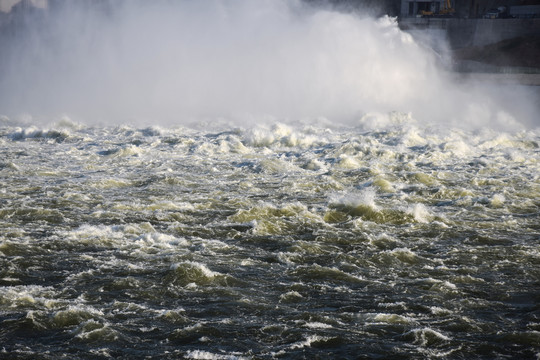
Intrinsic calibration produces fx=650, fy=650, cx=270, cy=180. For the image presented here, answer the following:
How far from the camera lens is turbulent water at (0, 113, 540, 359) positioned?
21.6 feet

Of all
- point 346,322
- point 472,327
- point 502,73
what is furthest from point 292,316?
point 502,73

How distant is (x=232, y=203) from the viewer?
39.8 ft

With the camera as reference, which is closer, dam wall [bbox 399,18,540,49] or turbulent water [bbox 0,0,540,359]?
turbulent water [bbox 0,0,540,359]

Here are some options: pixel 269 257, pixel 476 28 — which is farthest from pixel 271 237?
pixel 476 28

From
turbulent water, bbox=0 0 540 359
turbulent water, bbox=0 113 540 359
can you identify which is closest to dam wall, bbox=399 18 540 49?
turbulent water, bbox=0 0 540 359

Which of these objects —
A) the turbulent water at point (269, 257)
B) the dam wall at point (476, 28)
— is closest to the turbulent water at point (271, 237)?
the turbulent water at point (269, 257)

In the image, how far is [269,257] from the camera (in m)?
A: 9.09

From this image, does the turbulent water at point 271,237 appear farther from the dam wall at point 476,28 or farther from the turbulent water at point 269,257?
the dam wall at point 476,28

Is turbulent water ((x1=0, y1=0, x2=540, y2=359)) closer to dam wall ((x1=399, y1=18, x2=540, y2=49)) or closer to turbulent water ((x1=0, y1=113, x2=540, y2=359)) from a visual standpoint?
turbulent water ((x1=0, y1=113, x2=540, y2=359))

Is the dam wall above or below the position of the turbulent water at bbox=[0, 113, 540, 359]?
above

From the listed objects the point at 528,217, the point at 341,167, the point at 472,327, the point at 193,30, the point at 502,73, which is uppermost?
the point at 193,30

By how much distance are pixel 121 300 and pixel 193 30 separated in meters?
30.2

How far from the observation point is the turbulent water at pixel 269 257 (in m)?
6.59

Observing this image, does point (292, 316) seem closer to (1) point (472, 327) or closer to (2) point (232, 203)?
(1) point (472, 327)
